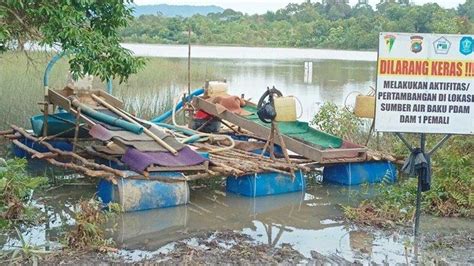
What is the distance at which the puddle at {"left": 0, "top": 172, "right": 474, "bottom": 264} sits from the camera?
256 inches

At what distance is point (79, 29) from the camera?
21.7 ft

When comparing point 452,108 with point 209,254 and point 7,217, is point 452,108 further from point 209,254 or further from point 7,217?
point 7,217

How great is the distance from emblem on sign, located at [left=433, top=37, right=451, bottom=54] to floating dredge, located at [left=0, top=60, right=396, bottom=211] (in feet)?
9.66

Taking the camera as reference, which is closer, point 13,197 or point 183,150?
point 13,197

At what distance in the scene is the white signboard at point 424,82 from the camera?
6539mm

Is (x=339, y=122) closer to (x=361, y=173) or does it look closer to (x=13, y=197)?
(x=361, y=173)

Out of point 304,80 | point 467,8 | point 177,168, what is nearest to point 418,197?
point 177,168

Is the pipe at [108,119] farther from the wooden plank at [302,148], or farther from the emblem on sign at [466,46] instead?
the emblem on sign at [466,46]

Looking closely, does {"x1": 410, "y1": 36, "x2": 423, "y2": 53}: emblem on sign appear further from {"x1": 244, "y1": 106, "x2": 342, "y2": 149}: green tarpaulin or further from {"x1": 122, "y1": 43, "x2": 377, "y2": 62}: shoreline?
{"x1": 122, "y1": 43, "x2": 377, "y2": 62}: shoreline

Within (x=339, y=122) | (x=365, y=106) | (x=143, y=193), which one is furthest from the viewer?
(x=339, y=122)

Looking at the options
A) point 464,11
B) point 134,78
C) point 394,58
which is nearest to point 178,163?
point 394,58

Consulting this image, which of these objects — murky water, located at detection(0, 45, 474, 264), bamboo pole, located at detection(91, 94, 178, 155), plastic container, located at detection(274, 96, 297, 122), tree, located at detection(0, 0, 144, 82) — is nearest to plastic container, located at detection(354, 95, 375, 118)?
plastic container, located at detection(274, 96, 297, 122)

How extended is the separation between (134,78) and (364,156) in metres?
10.2

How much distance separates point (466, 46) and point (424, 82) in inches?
20.5
